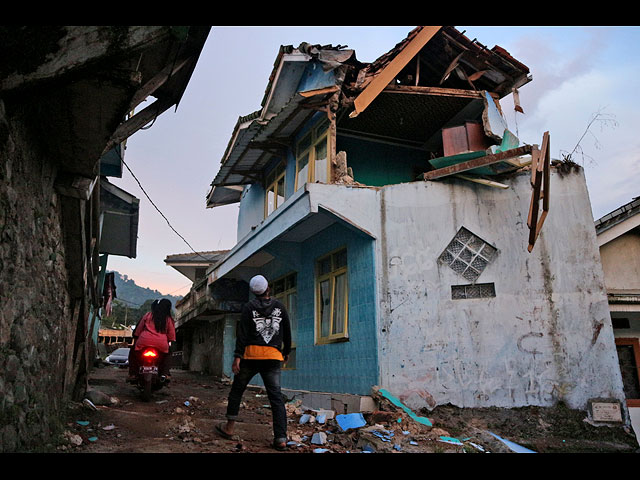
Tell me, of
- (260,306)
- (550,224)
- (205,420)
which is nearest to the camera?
(260,306)

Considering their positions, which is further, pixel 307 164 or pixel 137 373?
pixel 307 164

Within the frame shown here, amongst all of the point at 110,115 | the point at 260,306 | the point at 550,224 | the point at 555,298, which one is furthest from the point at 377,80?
the point at 110,115

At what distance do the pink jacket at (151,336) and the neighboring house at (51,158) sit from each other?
6.45 ft

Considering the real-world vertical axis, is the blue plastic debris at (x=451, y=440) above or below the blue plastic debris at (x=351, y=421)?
below

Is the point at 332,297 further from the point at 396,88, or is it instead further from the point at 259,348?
the point at 259,348

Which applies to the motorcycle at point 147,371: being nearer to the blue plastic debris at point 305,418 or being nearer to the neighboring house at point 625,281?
the blue plastic debris at point 305,418

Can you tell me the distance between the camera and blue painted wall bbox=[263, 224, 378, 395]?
26.9ft

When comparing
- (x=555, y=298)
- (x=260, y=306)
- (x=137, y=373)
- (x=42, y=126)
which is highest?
(x=42, y=126)

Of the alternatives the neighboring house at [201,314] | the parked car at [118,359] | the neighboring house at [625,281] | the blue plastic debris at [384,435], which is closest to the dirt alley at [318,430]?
the blue plastic debris at [384,435]

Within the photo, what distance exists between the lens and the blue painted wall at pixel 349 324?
821cm

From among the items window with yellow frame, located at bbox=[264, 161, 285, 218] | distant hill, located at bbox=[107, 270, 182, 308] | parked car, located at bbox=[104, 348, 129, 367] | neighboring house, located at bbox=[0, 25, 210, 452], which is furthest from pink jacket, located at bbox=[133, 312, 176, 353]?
distant hill, located at bbox=[107, 270, 182, 308]
